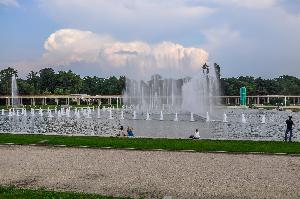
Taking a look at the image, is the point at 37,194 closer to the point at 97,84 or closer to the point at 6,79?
the point at 6,79

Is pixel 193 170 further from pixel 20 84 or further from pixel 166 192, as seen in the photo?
pixel 20 84

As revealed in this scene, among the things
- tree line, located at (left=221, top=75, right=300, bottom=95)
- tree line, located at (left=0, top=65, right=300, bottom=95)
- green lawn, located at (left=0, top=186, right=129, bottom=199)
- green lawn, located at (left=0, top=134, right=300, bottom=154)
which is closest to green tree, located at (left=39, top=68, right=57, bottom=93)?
tree line, located at (left=0, top=65, right=300, bottom=95)

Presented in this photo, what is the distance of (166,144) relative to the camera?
2144cm

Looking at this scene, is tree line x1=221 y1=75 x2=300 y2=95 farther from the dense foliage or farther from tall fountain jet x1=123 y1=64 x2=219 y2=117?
tall fountain jet x1=123 y1=64 x2=219 y2=117

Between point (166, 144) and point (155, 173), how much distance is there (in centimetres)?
734

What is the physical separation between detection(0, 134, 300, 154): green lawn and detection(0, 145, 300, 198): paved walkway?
150 centimetres

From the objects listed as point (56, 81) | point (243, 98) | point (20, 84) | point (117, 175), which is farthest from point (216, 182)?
point (56, 81)

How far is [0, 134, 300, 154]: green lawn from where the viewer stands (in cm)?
1992

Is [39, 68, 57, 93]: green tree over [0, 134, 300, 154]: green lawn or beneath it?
over

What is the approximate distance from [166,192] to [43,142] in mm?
12814

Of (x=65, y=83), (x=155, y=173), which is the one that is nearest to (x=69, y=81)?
(x=65, y=83)

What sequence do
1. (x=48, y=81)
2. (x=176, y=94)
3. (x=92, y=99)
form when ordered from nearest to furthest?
(x=176, y=94), (x=92, y=99), (x=48, y=81)

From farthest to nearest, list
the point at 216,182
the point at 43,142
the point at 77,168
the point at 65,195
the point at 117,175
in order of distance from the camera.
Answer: the point at 43,142, the point at 77,168, the point at 117,175, the point at 216,182, the point at 65,195

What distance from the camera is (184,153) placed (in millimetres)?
18953
